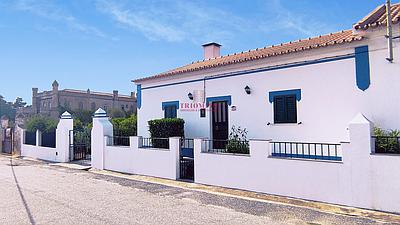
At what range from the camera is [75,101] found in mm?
60938

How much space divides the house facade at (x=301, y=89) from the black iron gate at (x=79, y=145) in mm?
6250

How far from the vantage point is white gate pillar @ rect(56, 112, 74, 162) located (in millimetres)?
17609

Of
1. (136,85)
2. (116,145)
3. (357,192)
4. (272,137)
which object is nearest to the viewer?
(357,192)

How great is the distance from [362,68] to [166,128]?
7689mm

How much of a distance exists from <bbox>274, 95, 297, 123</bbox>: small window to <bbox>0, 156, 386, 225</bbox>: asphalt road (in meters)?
3.85

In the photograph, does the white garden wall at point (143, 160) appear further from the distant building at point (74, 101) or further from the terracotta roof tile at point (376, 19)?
the distant building at point (74, 101)

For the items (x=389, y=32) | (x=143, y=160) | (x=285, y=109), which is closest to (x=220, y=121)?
(x=285, y=109)

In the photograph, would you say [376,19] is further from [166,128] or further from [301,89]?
[166,128]

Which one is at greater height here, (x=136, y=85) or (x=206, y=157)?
(x=136, y=85)

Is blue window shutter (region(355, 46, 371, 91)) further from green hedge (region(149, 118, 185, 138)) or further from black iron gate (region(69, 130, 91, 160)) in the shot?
black iron gate (region(69, 130, 91, 160))

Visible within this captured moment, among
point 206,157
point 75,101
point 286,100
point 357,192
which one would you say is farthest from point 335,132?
point 75,101

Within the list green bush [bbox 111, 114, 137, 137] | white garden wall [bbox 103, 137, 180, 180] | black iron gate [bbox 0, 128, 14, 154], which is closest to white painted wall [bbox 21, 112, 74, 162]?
green bush [bbox 111, 114, 137, 137]

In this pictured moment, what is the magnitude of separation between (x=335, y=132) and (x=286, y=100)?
6.52 feet

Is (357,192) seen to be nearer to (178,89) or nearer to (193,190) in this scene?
(193,190)
